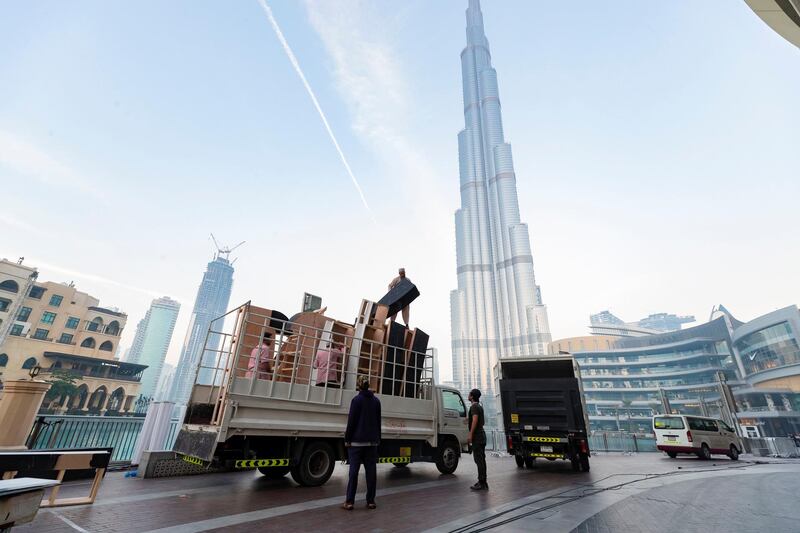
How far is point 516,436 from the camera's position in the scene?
1059 cm

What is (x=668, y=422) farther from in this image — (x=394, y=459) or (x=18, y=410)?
(x=18, y=410)

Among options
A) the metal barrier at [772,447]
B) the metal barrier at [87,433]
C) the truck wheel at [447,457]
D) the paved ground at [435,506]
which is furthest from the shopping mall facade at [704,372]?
the metal barrier at [87,433]

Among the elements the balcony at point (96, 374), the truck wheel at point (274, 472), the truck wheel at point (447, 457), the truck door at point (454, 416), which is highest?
the balcony at point (96, 374)

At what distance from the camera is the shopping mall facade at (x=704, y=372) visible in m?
60.8

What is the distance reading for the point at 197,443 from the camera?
238 inches

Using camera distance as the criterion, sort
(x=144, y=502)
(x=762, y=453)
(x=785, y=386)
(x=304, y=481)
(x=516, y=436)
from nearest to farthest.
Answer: (x=144, y=502) → (x=304, y=481) → (x=516, y=436) → (x=762, y=453) → (x=785, y=386)

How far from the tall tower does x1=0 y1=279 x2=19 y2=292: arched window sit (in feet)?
427

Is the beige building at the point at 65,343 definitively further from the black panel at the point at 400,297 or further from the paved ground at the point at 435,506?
the black panel at the point at 400,297

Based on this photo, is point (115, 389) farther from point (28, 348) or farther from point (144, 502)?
point (144, 502)

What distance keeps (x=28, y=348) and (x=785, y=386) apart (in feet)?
415

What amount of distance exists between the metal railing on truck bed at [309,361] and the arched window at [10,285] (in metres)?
70.8

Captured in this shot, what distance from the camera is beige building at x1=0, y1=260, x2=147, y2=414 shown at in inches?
2095

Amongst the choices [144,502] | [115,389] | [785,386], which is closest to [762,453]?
[144,502]

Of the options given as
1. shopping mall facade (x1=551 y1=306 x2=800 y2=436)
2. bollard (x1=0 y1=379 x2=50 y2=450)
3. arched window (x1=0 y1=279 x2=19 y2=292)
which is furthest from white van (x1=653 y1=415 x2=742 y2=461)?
arched window (x1=0 y1=279 x2=19 y2=292)
